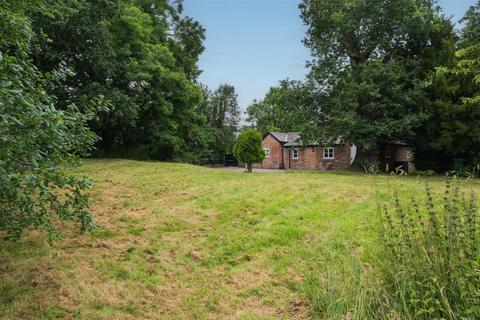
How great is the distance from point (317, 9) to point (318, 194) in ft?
43.3

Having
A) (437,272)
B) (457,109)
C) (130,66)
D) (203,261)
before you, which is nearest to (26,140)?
(203,261)

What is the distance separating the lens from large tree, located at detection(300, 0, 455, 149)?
1423 cm

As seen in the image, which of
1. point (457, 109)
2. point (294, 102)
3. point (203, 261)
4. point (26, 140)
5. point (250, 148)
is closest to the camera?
point (26, 140)

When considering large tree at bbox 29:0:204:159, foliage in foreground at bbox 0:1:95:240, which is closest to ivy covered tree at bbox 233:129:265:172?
large tree at bbox 29:0:204:159

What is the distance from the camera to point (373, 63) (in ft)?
48.0

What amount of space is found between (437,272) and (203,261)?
8.80ft

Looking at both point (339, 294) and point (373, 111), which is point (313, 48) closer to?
point (373, 111)

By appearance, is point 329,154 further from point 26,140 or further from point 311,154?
point 26,140

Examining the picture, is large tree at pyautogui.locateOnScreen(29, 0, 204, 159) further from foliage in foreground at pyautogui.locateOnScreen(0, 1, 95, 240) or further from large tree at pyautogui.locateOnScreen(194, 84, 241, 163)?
large tree at pyautogui.locateOnScreen(194, 84, 241, 163)

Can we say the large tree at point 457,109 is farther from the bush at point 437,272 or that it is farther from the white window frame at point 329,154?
the bush at point 437,272

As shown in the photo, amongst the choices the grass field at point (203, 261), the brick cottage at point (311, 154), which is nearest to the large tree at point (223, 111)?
the brick cottage at point (311, 154)

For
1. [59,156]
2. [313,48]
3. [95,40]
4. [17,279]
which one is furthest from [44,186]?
[313,48]

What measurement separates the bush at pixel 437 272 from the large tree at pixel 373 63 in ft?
39.1

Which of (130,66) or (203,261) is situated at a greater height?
(130,66)
